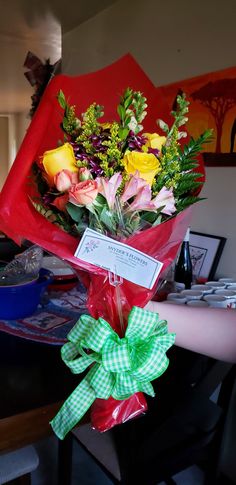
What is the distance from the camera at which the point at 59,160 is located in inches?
22.7

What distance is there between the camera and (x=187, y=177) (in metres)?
0.65

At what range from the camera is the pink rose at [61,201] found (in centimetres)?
59

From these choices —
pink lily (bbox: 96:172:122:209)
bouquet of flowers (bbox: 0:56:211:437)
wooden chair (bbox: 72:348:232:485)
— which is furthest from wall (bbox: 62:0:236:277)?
pink lily (bbox: 96:172:122:209)

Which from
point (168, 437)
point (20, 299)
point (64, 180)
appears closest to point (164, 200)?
point (64, 180)

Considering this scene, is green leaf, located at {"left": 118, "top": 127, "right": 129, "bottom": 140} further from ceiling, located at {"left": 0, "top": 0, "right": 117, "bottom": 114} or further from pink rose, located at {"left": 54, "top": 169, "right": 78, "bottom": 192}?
ceiling, located at {"left": 0, "top": 0, "right": 117, "bottom": 114}

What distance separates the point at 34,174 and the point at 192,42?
1545 mm

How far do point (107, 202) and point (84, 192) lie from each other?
0.05 meters

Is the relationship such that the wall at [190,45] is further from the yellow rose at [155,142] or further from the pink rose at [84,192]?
the pink rose at [84,192]

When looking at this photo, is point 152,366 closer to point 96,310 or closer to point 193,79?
point 96,310

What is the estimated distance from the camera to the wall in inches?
68.7

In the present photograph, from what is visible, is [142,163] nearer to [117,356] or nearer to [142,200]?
[142,200]

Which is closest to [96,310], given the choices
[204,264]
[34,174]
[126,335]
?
[126,335]

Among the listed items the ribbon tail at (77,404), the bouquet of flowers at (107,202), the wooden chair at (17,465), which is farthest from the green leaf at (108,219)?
the wooden chair at (17,465)

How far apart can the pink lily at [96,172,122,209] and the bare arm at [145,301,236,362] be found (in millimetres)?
312
